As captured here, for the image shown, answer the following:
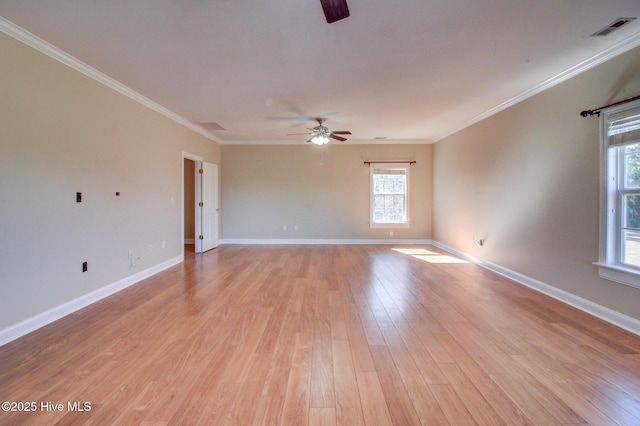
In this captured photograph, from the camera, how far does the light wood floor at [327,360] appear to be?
1.53 metres

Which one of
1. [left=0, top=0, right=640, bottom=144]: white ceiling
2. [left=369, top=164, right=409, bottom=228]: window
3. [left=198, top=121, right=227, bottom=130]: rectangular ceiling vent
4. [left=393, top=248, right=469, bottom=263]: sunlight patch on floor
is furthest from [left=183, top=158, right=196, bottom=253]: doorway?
[left=393, top=248, right=469, bottom=263]: sunlight patch on floor

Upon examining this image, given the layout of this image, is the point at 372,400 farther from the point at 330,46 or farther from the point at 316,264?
the point at 316,264

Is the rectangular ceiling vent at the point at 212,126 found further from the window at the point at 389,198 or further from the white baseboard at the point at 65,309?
the window at the point at 389,198

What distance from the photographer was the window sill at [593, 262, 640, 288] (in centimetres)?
245

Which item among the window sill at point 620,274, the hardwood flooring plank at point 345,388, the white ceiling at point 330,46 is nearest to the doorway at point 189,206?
the white ceiling at point 330,46

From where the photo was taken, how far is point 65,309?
9.18 feet

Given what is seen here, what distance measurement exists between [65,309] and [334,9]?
3.75m

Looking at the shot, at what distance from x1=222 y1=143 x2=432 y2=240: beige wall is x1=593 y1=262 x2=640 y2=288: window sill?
4336 millimetres

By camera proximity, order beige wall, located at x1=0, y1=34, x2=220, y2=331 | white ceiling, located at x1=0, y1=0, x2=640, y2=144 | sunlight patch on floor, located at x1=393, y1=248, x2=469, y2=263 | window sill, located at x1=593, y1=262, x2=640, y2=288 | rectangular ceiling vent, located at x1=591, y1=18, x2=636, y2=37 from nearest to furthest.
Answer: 1. white ceiling, located at x1=0, y1=0, x2=640, y2=144
2. rectangular ceiling vent, located at x1=591, y1=18, x2=636, y2=37
3. beige wall, located at x1=0, y1=34, x2=220, y2=331
4. window sill, located at x1=593, y1=262, x2=640, y2=288
5. sunlight patch on floor, located at x1=393, y1=248, x2=469, y2=263

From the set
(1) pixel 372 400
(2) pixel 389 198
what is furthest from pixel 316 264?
(1) pixel 372 400

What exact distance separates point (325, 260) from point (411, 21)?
4.01 metres

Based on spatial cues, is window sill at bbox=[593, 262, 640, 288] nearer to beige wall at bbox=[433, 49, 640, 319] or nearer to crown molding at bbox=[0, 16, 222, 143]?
beige wall at bbox=[433, 49, 640, 319]

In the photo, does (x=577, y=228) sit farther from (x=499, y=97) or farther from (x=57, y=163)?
(x=57, y=163)

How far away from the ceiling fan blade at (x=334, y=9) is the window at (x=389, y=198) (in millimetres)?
5418
